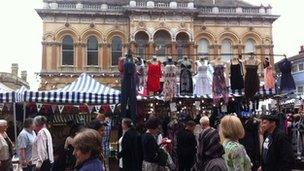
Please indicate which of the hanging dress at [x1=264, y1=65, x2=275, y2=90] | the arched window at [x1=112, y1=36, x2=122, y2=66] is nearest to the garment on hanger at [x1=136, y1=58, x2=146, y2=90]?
the hanging dress at [x1=264, y1=65, x2=275, y2=90]

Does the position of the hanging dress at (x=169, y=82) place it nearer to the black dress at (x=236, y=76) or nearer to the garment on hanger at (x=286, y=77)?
the black dress at (x=236, y=76)

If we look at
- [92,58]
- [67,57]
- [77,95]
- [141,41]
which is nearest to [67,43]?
[67,57]

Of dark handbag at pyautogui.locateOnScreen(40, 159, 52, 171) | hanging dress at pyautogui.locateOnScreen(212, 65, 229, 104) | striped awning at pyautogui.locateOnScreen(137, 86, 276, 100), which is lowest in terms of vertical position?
dark handbag at pyautogui.locateOnScreen(40, 159, 52, 171)

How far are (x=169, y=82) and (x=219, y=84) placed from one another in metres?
1.61

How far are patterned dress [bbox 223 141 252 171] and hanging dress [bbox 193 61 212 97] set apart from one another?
30.7 feet

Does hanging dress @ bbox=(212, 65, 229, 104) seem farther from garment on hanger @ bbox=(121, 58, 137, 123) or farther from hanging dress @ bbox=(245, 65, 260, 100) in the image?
garment on hanger @ bbox=(121, 58, 137, 123)

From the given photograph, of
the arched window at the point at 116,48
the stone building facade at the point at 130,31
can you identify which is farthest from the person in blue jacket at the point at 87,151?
the arched window at the point at 116,48

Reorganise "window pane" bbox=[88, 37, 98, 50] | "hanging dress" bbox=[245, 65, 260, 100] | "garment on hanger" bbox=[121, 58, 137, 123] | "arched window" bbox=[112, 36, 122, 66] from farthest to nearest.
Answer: "arched window" bbox=[112, 36, 122, 66] < "window pane" bbox=[88, 37, 98, 50] < "hanging dress" bbox=[245, 65, 260, 100] < "garment on hanger" bbox=[121, 58, 137, 123]

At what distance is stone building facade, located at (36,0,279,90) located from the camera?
105ft

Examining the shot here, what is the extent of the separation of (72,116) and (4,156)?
973 cm

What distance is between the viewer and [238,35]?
111 feet

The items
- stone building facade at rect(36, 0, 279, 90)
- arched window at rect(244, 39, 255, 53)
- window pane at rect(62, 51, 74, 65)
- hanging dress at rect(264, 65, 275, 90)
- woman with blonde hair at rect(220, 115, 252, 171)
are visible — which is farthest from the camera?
arched window at rect(244, 39, 255, 53)

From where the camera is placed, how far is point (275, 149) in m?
6.37

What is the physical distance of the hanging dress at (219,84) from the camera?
47.4 feet
